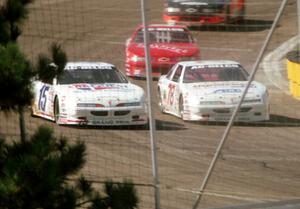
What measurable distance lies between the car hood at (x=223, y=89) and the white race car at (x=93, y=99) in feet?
2.04

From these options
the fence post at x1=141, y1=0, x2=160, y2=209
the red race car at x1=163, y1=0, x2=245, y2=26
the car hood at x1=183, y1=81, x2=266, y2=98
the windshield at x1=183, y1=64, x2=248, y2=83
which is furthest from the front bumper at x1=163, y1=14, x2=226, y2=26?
the fence post at x1=141, y1=0, x2=160, y2=209

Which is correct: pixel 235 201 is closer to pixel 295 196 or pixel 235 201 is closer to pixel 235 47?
pixel 295 196

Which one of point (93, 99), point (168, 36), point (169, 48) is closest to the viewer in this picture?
point (169, 48)

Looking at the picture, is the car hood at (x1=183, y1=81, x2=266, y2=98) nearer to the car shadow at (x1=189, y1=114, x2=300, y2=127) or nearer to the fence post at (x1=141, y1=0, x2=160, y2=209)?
the car shadow at (x1=189, y1=114, x2=300, y2=127)

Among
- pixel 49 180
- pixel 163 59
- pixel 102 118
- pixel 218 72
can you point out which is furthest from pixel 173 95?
pixel 49 180

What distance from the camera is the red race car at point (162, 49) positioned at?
10266mm

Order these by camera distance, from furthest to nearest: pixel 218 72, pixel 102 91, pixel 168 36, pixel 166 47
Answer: pixel 102 91
pixel 168 36
pixel 218 72
pixel 166 47

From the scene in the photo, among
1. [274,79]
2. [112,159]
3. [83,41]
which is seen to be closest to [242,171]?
[112,159]

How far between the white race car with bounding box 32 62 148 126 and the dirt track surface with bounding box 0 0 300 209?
0.26 metres

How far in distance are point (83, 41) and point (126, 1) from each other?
1443 millimetres

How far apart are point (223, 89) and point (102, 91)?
331 cm

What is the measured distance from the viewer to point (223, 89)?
10.4m

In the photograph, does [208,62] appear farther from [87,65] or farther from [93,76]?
[93,76]

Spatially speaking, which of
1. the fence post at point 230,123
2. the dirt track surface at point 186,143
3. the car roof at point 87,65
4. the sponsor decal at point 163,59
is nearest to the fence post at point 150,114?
the dirt track surface at point 186,143
